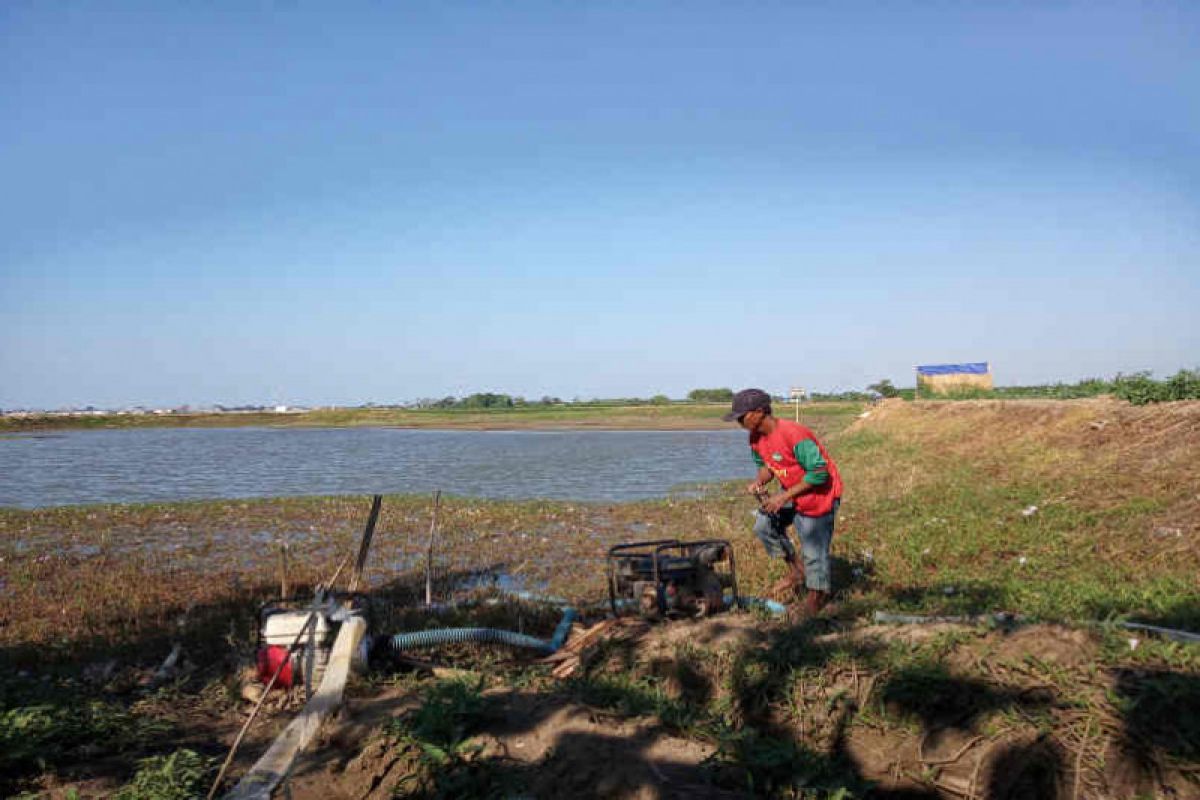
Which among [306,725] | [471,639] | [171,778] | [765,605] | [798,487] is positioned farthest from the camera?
[765,605]

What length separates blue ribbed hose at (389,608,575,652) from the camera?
227 inches

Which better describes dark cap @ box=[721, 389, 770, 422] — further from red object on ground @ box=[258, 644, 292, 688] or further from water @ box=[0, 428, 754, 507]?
water @ box=[0, 428, 754, 507]

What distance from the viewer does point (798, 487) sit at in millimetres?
6051

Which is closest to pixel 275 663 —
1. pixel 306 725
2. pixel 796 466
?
pixel 306 725

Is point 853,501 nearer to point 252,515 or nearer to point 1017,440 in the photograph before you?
point 1017,440

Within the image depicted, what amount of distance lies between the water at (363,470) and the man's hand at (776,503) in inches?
483

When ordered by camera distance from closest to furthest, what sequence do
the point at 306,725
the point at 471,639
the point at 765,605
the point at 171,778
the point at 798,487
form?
1. the point at 171,778
2. the point at 306,725
3. the point at 471,639
4. the point at 798,487
5. the point at 765,605

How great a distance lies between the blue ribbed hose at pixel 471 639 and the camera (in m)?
5.76

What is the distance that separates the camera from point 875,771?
3850 mm

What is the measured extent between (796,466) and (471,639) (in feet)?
9.94

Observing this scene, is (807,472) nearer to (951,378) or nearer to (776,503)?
(776,503)

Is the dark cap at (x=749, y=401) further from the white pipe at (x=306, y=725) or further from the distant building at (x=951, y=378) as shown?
the distant building at (x=951, y=378)

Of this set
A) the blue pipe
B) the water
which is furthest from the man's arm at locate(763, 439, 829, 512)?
the water

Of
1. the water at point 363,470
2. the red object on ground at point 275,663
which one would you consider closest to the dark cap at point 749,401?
the red object on ground at point 275,663
